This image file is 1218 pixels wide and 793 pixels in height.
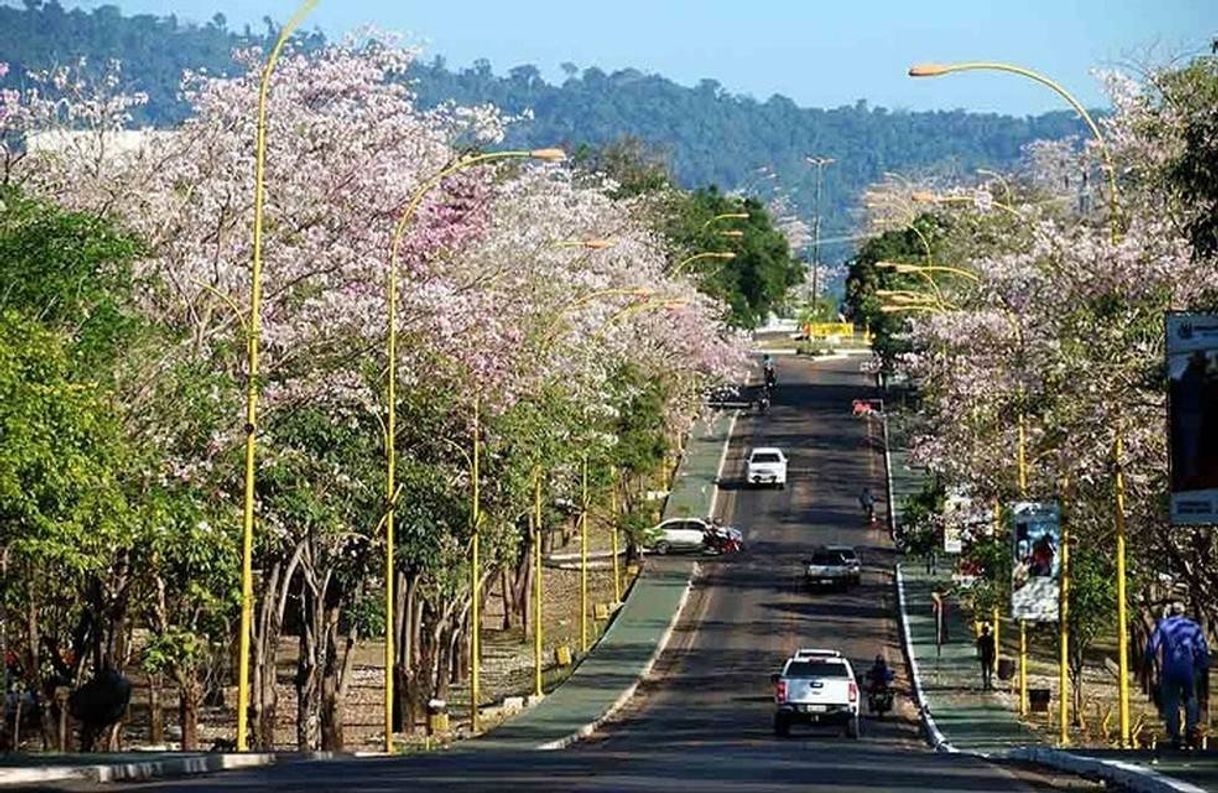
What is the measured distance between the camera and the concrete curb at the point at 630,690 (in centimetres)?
4872

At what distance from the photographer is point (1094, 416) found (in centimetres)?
4100

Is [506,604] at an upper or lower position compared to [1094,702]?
upper

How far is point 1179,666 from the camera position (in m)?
30.4

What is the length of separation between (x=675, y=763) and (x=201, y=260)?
748 inches

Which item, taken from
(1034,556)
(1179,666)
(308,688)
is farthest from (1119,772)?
(308,688)

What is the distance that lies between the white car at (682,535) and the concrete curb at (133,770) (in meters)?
63.9

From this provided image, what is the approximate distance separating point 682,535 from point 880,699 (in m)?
34.6

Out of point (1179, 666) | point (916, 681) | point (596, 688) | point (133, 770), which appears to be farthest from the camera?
point (916, 681)

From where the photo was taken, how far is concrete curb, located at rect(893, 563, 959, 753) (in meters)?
49.5

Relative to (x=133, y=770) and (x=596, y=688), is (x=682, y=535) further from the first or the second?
(x=133, y=770)

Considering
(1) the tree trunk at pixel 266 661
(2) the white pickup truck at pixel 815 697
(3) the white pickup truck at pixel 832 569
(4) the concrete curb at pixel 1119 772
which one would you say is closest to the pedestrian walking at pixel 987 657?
(2) the white pickup truck at pixel 815 697

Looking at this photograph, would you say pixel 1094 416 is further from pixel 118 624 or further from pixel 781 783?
pixel 781 783

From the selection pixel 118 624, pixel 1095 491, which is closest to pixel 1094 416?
pixel 1095 491

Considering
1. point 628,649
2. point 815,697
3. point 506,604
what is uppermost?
point 506,604
